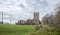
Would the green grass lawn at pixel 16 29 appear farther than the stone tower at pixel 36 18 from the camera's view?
No

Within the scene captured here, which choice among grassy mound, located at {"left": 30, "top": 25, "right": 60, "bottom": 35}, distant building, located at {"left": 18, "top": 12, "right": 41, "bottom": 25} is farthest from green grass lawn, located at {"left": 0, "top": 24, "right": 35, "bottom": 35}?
grassy mound, located at {"left": 30, "top": 25, "right": 60, "bottom": 35}

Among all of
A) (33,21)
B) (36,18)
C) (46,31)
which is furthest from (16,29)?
(46,31)

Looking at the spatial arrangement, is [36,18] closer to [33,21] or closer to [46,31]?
[33,21]

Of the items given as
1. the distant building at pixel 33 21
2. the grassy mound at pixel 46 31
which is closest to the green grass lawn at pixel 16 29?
the distant building at pixel 33 21

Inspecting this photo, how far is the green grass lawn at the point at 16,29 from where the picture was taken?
14.2 ft

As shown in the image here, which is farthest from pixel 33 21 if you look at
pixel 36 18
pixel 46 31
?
pixel 46 31

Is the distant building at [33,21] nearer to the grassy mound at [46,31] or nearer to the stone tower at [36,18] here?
the stone tower at [36,18]

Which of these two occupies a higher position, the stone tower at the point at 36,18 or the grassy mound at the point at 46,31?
the stone tower at the point at 36,18

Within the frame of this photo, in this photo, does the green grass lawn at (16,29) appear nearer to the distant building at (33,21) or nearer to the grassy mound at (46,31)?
the distant building at (33,21)

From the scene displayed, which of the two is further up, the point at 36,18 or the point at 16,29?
the point at 36,18

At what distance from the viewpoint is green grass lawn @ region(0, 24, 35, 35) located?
4.32 metres

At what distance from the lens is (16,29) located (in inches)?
172

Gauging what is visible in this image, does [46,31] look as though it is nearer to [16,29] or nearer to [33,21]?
[33,21]

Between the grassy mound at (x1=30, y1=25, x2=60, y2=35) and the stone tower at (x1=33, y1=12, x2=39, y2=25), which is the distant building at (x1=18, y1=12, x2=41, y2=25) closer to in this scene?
the stone tower at (x1=33, y1=12, x2=39, y2=25)
